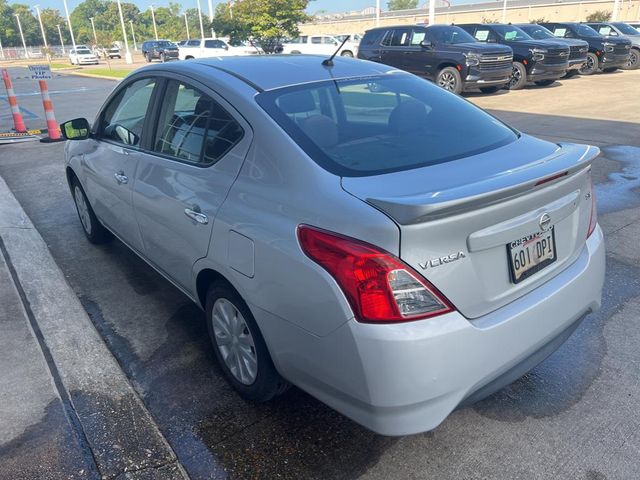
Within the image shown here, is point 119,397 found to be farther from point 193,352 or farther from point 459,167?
point 459,167

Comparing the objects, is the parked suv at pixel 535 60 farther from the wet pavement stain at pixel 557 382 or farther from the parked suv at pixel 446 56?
the wet pavement stain at pixel 557 382

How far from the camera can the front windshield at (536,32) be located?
17875mm

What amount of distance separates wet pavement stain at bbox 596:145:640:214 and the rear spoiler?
3684 millimetres

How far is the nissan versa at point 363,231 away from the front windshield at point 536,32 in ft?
55.2

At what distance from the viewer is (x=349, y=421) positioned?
272cm

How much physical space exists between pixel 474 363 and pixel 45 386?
91.4 inches

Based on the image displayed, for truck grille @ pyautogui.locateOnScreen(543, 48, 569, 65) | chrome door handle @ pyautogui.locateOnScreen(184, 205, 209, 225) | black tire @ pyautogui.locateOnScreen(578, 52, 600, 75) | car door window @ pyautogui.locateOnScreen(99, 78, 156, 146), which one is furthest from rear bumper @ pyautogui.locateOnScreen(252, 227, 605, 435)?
black tire @ pyautogui.locateOnScreen(578, 52, 600, 75)

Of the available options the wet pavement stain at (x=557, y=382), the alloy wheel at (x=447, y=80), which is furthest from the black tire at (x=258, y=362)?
the alloy wheel at (x=447, y=80)

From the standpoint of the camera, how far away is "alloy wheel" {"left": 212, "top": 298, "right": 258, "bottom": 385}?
8.89 feet

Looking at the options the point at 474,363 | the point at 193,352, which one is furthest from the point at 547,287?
the point at 193,352

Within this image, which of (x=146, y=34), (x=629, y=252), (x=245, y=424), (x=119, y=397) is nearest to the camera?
(x=245, y=424)

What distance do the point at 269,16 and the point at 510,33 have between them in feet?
74.1

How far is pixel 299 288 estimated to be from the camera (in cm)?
216

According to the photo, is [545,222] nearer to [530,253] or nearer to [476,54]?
[530,253]
